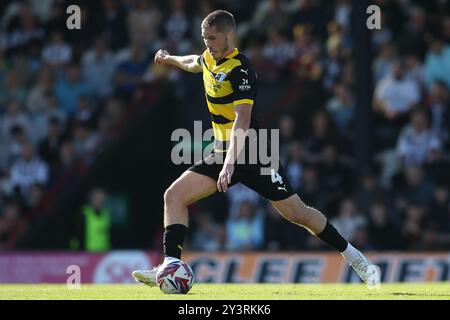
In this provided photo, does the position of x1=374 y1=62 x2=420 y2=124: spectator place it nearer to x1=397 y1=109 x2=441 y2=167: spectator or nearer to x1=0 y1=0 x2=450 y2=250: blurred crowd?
x1=0 y1=0 x2=450 y2=250: blurred crowd

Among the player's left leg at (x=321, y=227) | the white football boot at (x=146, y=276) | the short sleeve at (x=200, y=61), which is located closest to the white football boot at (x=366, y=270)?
the player's left leg at (x=321, y=227)

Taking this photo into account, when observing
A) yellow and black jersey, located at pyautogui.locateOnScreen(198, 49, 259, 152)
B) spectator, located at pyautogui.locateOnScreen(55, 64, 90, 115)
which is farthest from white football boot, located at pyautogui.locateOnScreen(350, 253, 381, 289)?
spectator, located at pyautogui.locateOnScreen(55, 64, 90, 115)

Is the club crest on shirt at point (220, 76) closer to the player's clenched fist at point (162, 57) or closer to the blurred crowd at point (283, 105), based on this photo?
the player's clenched fist at point (162, 57)

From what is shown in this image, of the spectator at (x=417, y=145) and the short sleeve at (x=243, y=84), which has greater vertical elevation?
the short sleeve at (x=243, y=84)

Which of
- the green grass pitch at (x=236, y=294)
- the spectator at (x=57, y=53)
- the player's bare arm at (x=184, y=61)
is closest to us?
the green grass pitch at (x=236, y=294)

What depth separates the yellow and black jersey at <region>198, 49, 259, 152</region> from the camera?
31.9 feet

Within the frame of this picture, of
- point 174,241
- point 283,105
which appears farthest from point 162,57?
point 283,105

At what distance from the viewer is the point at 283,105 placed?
19.0 meters

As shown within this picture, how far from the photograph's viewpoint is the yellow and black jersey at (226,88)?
973cm

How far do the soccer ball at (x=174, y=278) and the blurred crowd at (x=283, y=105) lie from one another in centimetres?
705

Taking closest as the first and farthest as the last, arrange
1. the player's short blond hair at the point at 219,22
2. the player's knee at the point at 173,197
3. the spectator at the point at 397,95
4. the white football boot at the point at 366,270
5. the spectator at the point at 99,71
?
the player's short blond hair at the point at 219,22
the player's knee at the point at 173,197
the white football boot at the point at 366,270
the spectator at the point at 397,95
the spectator at the point at 99,71

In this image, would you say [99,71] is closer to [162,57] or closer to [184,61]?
[162,57]

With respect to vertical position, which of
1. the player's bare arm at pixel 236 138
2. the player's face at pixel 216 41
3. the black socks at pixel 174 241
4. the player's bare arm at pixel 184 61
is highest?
the player's face at pixel 216 41

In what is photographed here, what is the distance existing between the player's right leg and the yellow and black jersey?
361 mm
